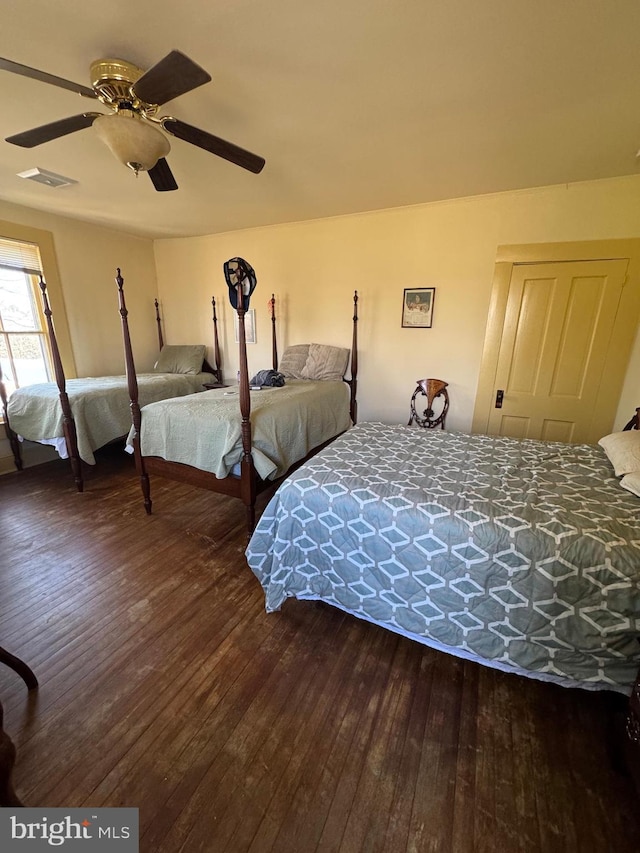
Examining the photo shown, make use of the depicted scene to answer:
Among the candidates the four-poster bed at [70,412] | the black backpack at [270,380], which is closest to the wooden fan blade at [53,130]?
the four-poster bed at [70,412]

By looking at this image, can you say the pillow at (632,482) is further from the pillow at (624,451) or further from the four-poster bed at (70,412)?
the four-poster bed at (70,412)

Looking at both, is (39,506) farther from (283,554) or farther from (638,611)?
(638,611)

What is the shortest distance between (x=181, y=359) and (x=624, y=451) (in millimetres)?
4549

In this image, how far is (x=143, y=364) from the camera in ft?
15.5

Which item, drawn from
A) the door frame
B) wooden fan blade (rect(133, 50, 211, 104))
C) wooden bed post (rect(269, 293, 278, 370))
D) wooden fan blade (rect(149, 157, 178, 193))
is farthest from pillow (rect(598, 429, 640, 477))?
wooden bed post (rect(269, 293, 278, 370))

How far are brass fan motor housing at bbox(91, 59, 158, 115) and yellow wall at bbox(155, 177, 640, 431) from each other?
2.29m

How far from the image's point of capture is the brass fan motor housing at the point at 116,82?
1438 mm

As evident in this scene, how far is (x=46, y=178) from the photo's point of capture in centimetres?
262

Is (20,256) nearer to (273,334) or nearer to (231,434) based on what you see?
(273,334)

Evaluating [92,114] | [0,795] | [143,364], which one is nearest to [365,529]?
[0,795]

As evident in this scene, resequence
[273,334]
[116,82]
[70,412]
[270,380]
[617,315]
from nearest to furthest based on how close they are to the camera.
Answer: [116,82] < [617,315] < [70,412] < [270,380] < [273,334]

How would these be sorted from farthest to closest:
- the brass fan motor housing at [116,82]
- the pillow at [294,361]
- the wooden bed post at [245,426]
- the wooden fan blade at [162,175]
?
the pillow at [294,361]
the wooden bed post at [245,426]
the wooden fan blade at [162,175]
the brass fan motor housing at [116,82]

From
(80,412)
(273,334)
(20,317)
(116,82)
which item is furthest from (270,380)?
(20,317)

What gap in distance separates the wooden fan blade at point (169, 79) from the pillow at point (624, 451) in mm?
2403
